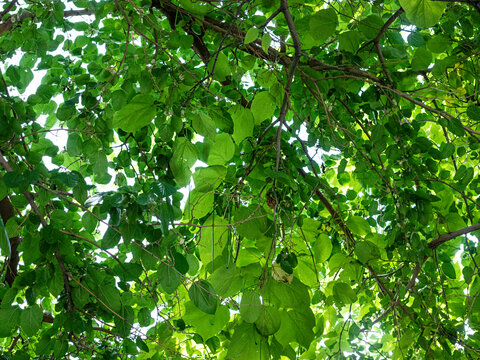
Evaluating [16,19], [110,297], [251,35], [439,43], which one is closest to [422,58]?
[439,43]

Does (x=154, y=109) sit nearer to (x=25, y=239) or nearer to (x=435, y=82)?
(x=25, y=239)

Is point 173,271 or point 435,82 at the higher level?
point 435,82

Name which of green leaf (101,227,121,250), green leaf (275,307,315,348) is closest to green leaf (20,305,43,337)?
green leaf (101,227,121,250)

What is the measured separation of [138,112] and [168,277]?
1.34 ft

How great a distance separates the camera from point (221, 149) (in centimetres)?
133

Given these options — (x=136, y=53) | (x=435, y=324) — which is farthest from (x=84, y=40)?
(x=435, y=324)

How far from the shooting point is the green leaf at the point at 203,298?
1029 millimetres

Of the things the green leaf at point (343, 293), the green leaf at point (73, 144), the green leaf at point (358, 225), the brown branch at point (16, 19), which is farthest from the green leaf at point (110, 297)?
the brown branch at point (16, 19)

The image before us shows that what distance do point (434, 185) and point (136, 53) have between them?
1.25 metres

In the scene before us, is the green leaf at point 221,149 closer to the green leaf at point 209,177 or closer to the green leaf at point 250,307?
the green leaf at point 209,177

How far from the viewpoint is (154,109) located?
3.84ft

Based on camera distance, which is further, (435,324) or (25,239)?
(435,324)

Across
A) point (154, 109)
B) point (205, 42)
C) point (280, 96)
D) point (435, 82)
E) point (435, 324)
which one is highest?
point (205, 42)

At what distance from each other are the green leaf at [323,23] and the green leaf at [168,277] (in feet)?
2.41
